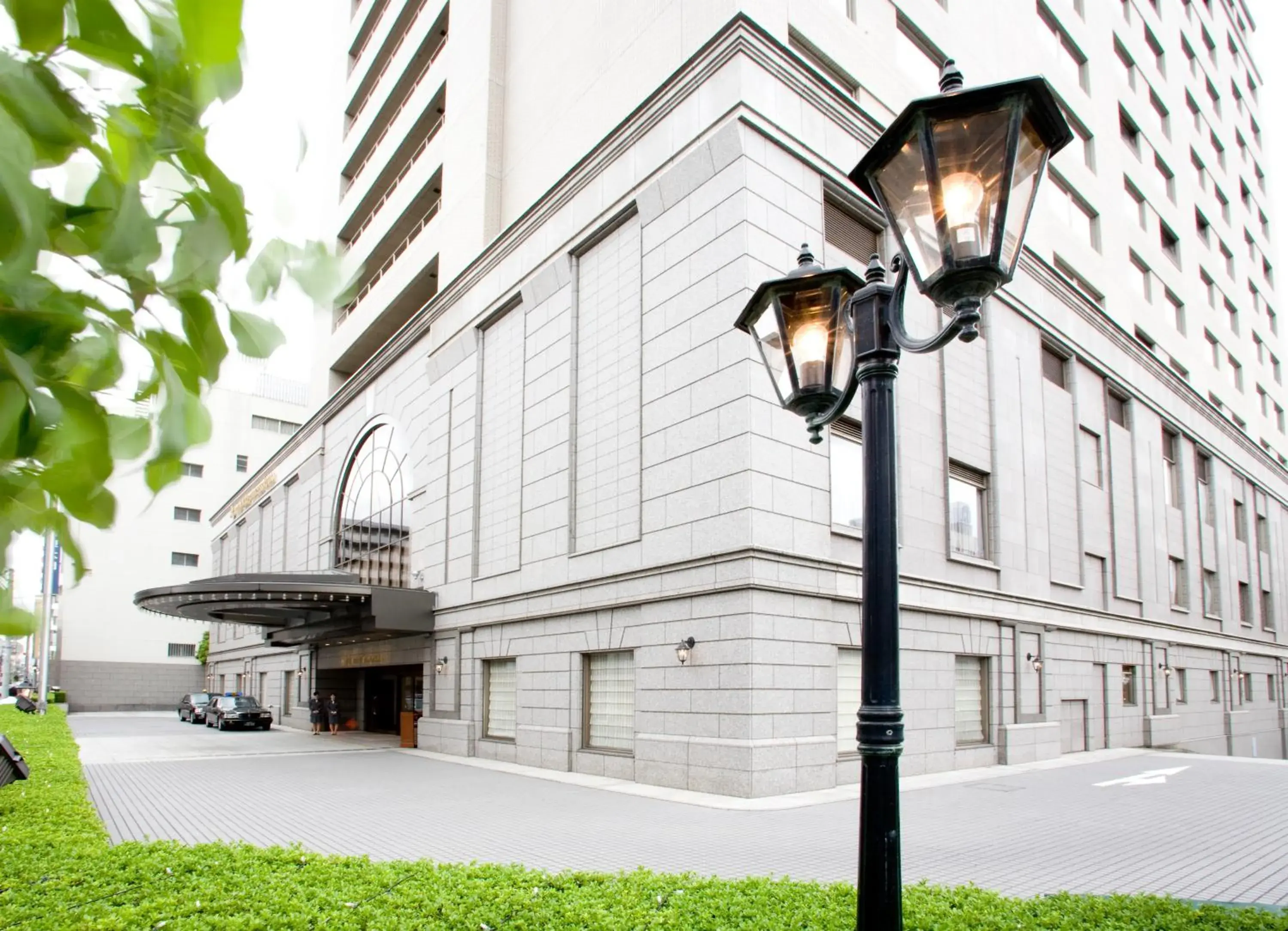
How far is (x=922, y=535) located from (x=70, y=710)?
5411 centimetres

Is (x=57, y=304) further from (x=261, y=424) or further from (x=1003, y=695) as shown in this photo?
(x=261, y=424)

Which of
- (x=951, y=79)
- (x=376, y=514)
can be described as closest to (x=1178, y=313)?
(x=376, y=514)

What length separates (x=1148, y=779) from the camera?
2000 centimetres

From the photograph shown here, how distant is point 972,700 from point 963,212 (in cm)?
1972

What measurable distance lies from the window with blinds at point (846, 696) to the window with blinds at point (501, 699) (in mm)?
8168

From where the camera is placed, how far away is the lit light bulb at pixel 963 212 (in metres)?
4.70

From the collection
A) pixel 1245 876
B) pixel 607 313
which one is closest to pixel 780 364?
pixel 1245 876

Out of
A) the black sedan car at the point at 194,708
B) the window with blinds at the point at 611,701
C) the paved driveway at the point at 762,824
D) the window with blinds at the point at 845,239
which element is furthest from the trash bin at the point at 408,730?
the window with blinds at the point at 845,239

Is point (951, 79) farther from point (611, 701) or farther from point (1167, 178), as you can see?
point (1167, 178)

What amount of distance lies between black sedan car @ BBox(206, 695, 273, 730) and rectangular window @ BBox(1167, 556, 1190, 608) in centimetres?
3511

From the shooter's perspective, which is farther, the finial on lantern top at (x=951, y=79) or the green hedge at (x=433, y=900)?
the green hedge at (x=433, y=900)

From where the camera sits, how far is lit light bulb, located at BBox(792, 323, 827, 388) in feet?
20.4

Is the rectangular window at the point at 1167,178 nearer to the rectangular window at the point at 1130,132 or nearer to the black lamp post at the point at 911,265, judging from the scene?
the rectangular window at the point at 1130,132

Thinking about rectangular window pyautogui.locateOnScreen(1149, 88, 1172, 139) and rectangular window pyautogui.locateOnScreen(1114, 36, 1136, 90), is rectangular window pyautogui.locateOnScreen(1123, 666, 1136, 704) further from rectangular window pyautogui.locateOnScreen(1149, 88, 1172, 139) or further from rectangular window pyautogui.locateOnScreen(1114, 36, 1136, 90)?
rectangular window pyautogui.locateOnScreen(1149, 88, 1172, 139)
